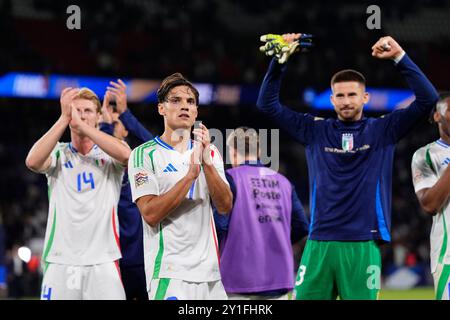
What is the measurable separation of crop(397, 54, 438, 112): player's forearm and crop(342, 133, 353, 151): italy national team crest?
0.61 meters

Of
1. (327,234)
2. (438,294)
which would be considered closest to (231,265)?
(327,234)

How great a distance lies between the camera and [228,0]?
26.0 m

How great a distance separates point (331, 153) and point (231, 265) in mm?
1212

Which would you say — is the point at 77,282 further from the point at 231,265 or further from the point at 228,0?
the point at 228,0

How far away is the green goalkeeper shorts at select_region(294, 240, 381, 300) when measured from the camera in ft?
18.3

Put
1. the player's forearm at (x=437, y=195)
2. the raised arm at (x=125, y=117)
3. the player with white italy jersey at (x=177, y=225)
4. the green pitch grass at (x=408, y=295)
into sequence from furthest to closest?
the green pitch grass at (x=408, y=295) → the raised arm at (x=125, y=117) → the player's forearm at (x=437, y=195) → the player with white italy jersey at (x=177, y=225)

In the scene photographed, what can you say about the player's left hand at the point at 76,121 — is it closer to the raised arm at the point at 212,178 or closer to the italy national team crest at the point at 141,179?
the italy national team crest at the point at 141,179

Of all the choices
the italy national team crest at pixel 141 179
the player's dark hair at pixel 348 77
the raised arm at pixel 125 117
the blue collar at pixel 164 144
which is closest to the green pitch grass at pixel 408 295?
the raised arm at pixel 125 117

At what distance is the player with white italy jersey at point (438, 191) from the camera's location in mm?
5398

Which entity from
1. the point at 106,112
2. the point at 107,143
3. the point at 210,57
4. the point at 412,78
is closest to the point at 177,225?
the point at 107,143

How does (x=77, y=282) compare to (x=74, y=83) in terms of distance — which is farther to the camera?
(x=74, y=83)

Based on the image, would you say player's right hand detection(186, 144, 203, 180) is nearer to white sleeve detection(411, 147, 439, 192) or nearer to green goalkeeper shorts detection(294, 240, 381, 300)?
green goalkeeper shorts detection(294, 240, 381, 300)

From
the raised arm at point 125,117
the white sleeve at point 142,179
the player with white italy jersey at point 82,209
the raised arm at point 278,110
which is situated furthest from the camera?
the raised arm at point 125,117

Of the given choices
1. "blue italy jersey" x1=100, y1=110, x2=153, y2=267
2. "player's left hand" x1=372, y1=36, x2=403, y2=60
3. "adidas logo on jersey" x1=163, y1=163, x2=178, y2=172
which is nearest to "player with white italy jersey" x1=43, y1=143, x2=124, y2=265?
"blue italy jersey" x1=100, y1=110, x2=153, y2=267
